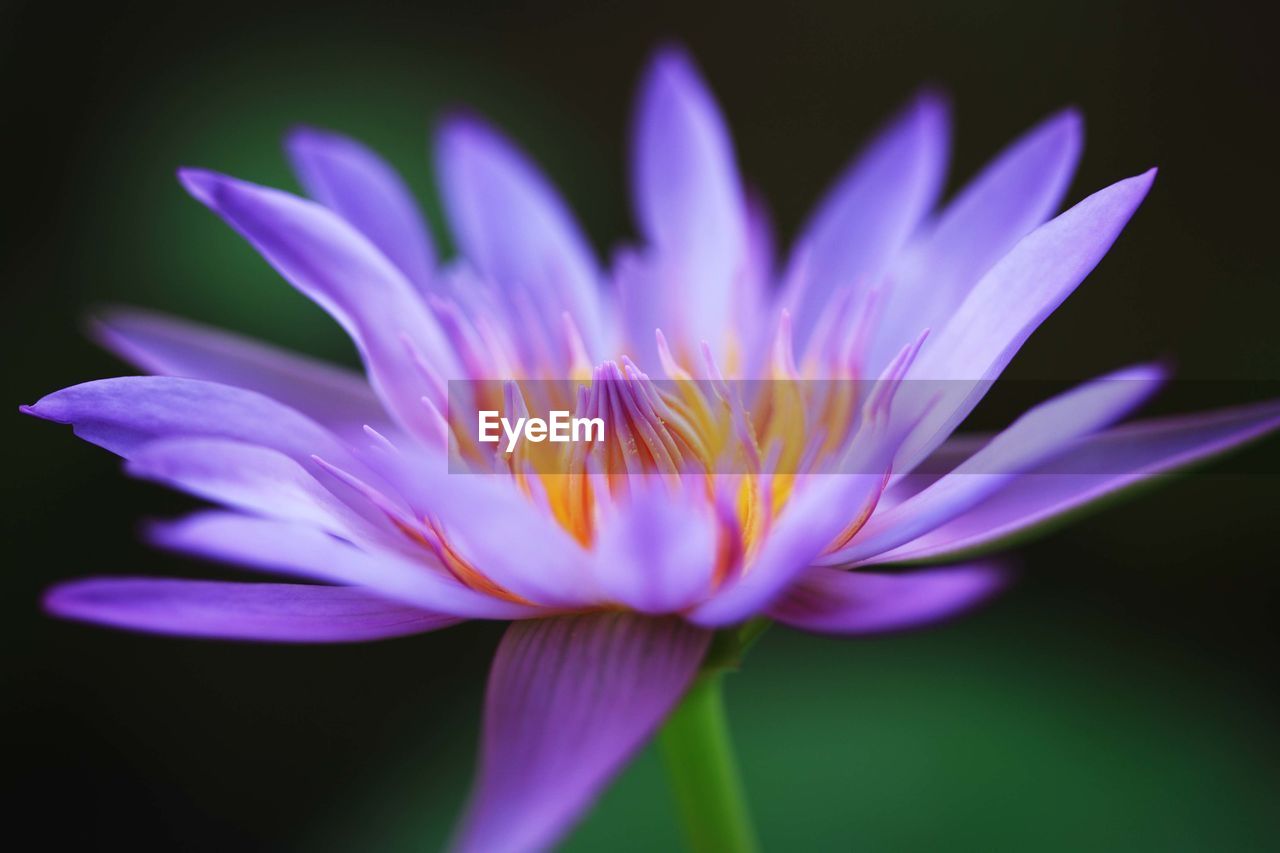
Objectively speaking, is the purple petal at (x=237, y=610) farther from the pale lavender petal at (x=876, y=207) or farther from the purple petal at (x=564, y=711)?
the pale lavender petal at (x=876, y=207)

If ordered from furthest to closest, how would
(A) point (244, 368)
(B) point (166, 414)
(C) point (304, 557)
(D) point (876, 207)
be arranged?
(D) point (876, 207), (A) point (244, 368), (B) point (166, 414), (C) point (304, 557)

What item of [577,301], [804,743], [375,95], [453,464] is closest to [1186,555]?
[804,743]

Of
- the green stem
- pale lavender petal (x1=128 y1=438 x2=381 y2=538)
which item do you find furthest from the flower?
the green stem

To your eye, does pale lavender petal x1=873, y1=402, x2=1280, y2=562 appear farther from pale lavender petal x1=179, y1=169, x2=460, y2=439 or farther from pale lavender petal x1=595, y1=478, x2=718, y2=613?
pale lavender petal x1=179, y1=169, x2=460, y2=439

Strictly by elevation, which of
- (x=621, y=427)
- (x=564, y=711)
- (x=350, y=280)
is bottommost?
(x=564, y=711)

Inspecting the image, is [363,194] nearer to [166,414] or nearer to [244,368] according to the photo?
[244,368]

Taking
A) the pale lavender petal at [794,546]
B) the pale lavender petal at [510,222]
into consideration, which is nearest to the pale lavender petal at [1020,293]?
the pale lavender petal at [794,546]

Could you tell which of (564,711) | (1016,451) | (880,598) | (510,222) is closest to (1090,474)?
(1016,451)
